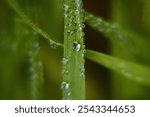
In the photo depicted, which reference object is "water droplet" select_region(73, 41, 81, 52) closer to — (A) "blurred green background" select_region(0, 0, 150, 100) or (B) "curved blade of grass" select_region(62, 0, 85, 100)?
(B) "curved blade of grass" select_region(62, 0, 85, 100)

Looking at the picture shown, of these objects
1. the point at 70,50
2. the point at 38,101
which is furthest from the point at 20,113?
the point at 70,50

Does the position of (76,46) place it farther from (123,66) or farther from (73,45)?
(123,66)

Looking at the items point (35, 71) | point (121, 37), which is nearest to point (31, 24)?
point (35, 71)

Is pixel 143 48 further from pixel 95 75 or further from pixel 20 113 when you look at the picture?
pixel 20 113

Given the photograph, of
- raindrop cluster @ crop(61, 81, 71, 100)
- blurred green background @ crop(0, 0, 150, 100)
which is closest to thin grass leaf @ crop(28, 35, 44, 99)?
blurred green background @ crop(0, 0, 150, 100)

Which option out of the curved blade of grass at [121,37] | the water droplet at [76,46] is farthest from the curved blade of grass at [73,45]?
the curved blade of grass at [121,37]

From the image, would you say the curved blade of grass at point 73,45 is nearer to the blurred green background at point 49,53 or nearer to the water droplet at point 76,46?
the water droplet at point 76,46

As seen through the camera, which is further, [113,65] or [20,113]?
[20,113]
